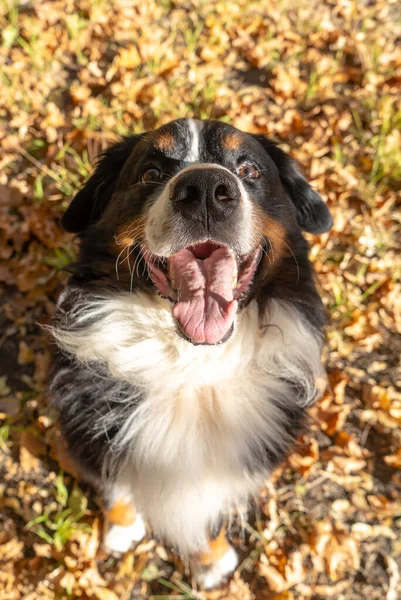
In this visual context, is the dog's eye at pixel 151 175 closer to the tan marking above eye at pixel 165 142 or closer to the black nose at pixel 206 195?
the tan marking above eye at pixel 165 142

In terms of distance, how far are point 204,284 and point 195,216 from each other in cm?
33

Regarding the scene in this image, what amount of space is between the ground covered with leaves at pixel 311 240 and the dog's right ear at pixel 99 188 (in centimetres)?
75

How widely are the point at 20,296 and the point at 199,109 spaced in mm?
2010

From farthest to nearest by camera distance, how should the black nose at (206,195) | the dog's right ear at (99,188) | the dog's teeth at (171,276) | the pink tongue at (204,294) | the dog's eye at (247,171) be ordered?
the dog's right ear at (99,188), the dog's eye at (247,171), the dog's teeth at (171,276), the pink tongue at (204,294), the black nose at (206,195)

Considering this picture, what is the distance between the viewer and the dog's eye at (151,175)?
6.86 feet

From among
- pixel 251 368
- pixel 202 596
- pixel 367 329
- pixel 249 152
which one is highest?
pixel 249 152

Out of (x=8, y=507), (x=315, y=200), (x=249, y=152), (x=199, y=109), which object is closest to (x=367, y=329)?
(x=315, y=200)

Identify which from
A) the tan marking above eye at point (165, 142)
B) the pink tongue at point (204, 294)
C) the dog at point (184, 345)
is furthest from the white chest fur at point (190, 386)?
the tan marking above eye at point (165, 142)

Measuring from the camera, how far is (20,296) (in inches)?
128

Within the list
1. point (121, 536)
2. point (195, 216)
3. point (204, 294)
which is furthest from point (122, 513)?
point (195, 216)

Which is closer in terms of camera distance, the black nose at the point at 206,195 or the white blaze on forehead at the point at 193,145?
the black nose at the point at 206,195

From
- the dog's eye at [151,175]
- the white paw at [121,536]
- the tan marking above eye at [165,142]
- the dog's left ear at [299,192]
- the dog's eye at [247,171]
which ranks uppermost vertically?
the tan marking above eye at [165,142]

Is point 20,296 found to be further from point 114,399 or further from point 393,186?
point 393,186

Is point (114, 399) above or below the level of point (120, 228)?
below
